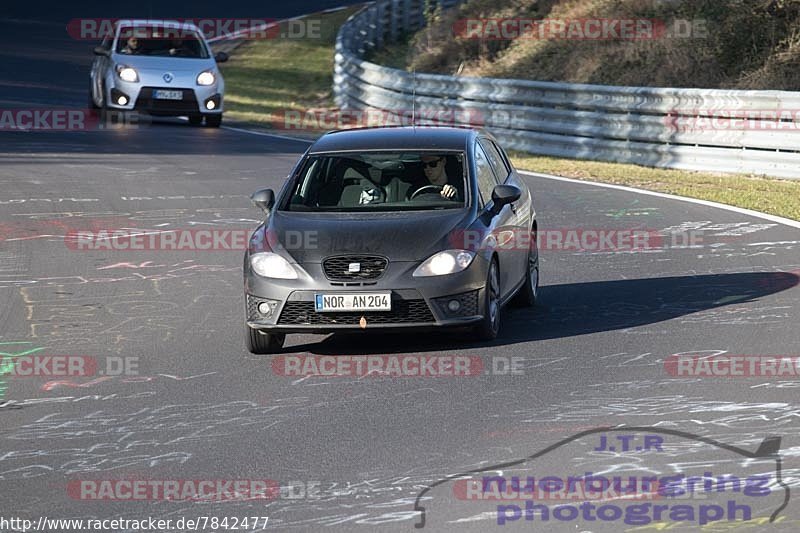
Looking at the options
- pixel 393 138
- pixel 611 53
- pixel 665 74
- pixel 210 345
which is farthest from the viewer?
pixel 611 53

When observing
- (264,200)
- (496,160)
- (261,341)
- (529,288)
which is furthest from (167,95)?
(261,341)

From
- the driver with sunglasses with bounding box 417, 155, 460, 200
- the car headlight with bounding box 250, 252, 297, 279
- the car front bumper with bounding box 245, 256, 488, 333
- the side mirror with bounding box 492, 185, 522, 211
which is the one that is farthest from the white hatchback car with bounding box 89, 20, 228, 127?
the car front bumper with bounding box 245, 256, 488, 333

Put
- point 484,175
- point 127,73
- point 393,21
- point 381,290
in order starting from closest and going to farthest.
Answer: point 381,290
point 484,175
point 127,73
point 393,21

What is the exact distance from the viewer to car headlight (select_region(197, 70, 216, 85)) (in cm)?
2614

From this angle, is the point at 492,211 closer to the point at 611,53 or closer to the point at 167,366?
the point at 167,366

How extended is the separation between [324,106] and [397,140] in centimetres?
2190

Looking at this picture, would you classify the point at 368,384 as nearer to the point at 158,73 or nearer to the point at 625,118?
the point at 625,118

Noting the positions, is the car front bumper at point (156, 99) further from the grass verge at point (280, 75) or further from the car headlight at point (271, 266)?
the car headlight at point (271, 266)

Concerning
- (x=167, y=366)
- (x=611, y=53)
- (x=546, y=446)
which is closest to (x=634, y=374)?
(x=546, y=446)

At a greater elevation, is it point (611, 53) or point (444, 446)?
point (444, 446)

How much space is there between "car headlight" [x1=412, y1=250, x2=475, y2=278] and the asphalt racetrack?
1.77ft

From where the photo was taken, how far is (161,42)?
27.1 metres

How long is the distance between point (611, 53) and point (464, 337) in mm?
19145

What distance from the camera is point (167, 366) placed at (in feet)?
31.7
